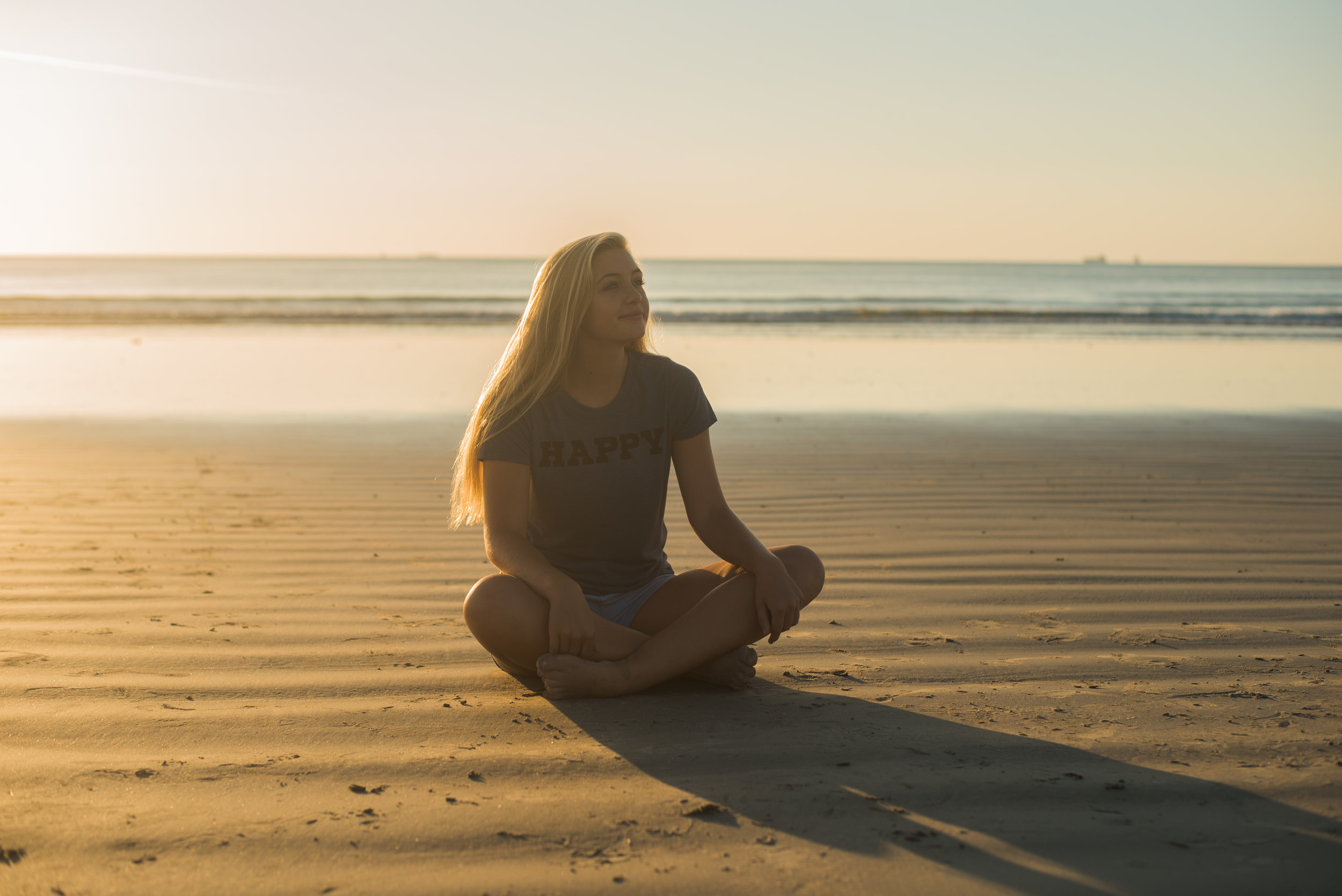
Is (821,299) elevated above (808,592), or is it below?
above

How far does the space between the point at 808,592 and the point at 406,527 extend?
2.90 metres

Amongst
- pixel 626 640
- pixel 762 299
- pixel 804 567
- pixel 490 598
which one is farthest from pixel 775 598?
pixel 762 299

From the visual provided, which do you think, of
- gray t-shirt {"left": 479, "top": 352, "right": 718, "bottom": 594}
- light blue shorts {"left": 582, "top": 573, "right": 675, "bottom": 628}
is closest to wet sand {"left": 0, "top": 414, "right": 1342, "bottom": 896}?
light blue shorts {"left": 582, "top": 573, "right": 675, "bottom": 628}

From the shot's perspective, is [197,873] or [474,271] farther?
[474,271]

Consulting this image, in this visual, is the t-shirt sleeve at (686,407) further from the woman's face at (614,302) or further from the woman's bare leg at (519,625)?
the woman's bare leg at (519,625)

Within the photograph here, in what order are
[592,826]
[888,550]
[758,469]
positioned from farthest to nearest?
[758,469]
[888,550]
[592,826]

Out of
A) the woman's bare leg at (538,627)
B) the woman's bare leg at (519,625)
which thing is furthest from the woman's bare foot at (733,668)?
the woman's bare leg at (519,625)

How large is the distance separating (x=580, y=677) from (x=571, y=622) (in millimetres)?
169

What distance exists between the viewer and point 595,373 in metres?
2.96

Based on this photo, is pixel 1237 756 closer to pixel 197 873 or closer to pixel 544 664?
pixel 544 664

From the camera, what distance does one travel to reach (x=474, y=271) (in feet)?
231

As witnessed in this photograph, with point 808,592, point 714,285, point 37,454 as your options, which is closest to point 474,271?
point 714,285

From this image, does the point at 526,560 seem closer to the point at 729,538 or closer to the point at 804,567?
the point at 729,538

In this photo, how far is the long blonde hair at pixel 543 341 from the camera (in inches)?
112
